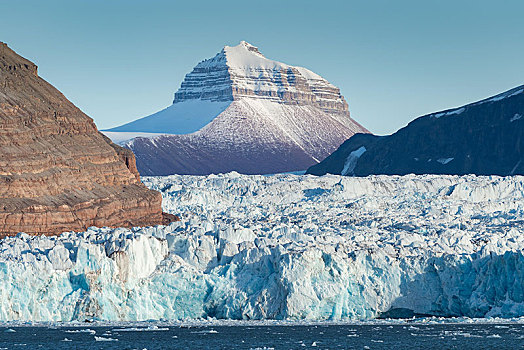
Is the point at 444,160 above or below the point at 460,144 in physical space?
below

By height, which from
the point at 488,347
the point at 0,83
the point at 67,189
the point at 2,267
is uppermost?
the point at 0,83

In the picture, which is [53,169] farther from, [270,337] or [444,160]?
[444,160]

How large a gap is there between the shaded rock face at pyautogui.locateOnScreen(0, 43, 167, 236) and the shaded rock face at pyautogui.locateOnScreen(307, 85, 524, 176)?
202 feet

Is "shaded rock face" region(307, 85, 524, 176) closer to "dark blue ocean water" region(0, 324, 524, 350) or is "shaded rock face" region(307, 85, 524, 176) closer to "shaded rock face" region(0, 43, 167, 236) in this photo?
"shaded rock face" region(0, 43, 167, 236)

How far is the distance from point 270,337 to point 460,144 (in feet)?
294

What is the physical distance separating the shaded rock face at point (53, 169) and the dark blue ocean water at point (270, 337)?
1328 cm

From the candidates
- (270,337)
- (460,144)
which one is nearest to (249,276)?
(270,337)

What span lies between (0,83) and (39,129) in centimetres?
354

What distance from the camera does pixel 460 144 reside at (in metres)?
128

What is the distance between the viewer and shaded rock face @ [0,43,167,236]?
55.8 m

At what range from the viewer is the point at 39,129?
203ft

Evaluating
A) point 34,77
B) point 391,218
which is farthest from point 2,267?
point 391,218

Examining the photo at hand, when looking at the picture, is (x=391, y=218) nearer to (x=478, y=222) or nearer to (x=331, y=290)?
(x=478, y=222)

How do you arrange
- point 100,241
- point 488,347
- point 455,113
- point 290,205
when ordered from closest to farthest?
point 488,347
point 100,241
point 290,205
point 455,113
